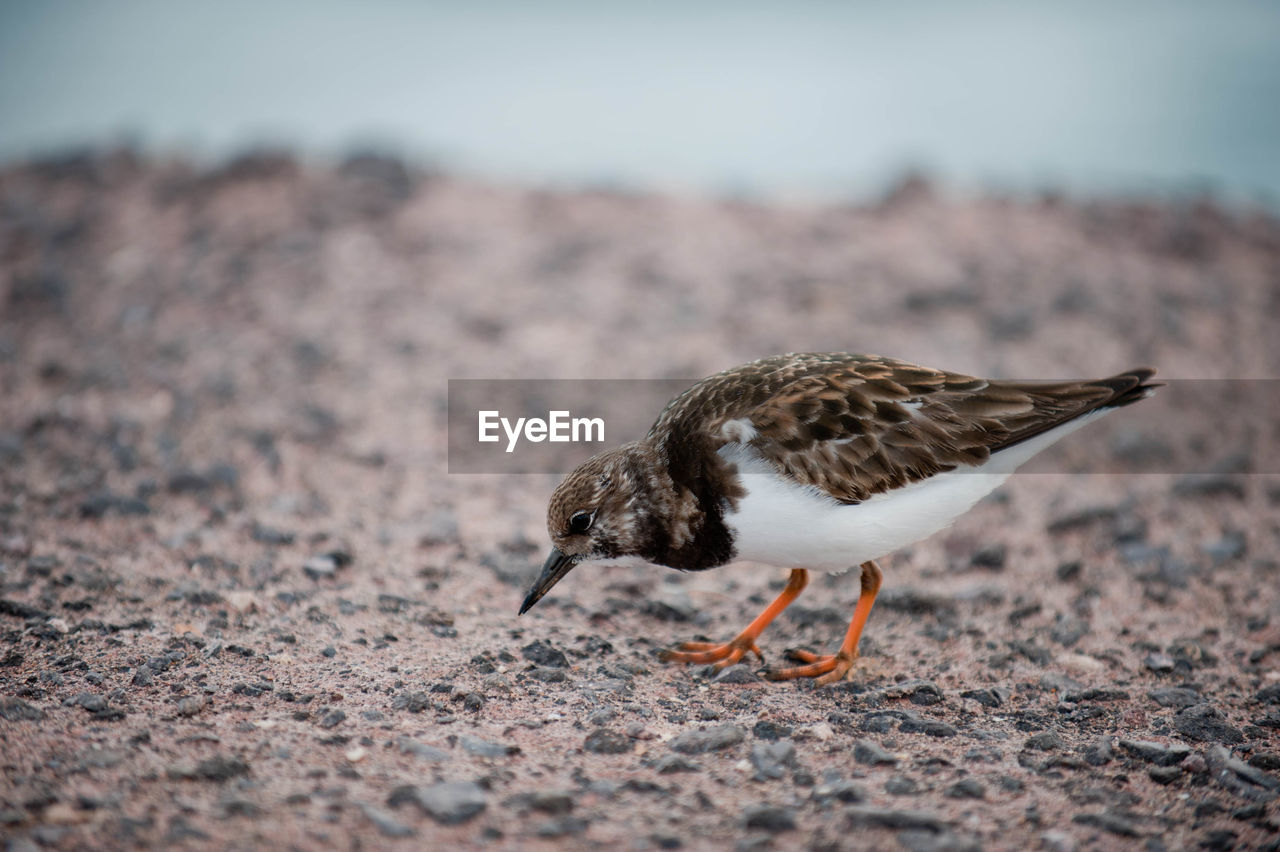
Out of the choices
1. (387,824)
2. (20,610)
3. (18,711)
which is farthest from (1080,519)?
(20,610)

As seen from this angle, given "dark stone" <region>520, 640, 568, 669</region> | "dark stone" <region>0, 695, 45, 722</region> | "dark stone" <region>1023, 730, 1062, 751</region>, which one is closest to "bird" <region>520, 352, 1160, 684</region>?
"dark stone" <region>520, 640, 568, 669</region>

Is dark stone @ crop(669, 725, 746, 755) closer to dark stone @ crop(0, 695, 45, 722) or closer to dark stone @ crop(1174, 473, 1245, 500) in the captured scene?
dark stone @ crop(0, 695, 45, 722)

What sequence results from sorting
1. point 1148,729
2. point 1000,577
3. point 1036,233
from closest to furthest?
point 1148,729, point 1000,577, point 1036,233

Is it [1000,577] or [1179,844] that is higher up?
[1000,577]

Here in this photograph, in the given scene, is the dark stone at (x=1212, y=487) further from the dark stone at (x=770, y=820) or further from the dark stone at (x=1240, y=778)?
the dark stone at (x=770, y=820)

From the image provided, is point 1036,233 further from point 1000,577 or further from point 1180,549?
point 1000,577

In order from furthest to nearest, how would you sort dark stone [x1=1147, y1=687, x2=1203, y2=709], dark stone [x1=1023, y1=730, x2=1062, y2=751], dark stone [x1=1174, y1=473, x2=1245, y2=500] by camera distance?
dark stone [x1=1174, y1=473, x2=1245, y2=500] → dark stone [x1=1147, y1=687, x2=1203, y2=709] → dark stone [x1=1023, y1=730, x2=1062, y2=751]

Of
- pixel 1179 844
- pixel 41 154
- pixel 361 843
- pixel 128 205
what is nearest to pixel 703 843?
pixel 361 843

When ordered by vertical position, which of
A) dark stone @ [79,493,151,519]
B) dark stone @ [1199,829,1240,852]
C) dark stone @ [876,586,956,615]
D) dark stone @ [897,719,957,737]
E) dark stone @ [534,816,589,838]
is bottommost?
dark stone @ [1199,829,1240,852]
